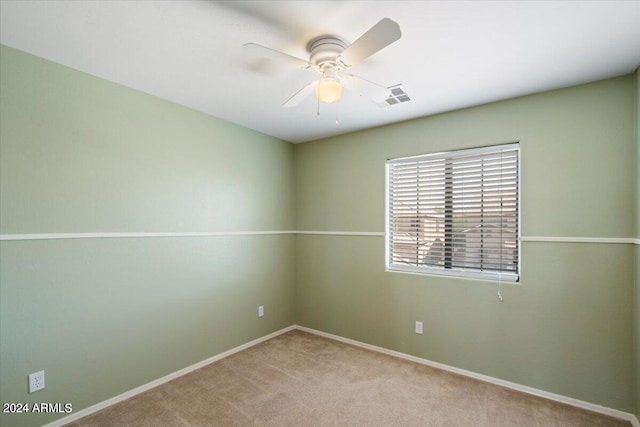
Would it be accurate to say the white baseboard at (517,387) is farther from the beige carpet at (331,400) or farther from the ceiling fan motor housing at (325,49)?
the ceiling fan motor housing at (325,49)

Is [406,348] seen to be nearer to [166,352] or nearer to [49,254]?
[166,352]

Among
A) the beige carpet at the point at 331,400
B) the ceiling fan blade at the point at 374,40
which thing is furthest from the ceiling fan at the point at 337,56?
the beige carpet at the point at 331,400

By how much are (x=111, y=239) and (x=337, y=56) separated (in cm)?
208

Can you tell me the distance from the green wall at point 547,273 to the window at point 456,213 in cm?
11

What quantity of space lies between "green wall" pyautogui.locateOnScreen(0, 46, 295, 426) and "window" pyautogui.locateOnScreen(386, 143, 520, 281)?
5.38ft

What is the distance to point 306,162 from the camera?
395 cm

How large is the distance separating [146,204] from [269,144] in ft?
5.30

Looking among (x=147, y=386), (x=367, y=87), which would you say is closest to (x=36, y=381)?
(x=147, y=386)

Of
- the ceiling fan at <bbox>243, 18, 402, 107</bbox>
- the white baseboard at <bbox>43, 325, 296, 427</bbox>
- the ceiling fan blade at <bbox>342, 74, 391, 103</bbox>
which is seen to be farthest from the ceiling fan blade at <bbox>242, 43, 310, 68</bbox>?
the white baseboard at <bbox>43, 325, 296, 427</bbox>

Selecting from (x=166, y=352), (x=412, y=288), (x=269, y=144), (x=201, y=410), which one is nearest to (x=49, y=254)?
(x=166, y=352)

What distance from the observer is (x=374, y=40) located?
4.69 feet

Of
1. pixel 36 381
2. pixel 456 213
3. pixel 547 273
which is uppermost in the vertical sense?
pixel 456 213

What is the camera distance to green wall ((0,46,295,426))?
1.93m

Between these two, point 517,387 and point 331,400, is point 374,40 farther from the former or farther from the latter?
point 517,387
